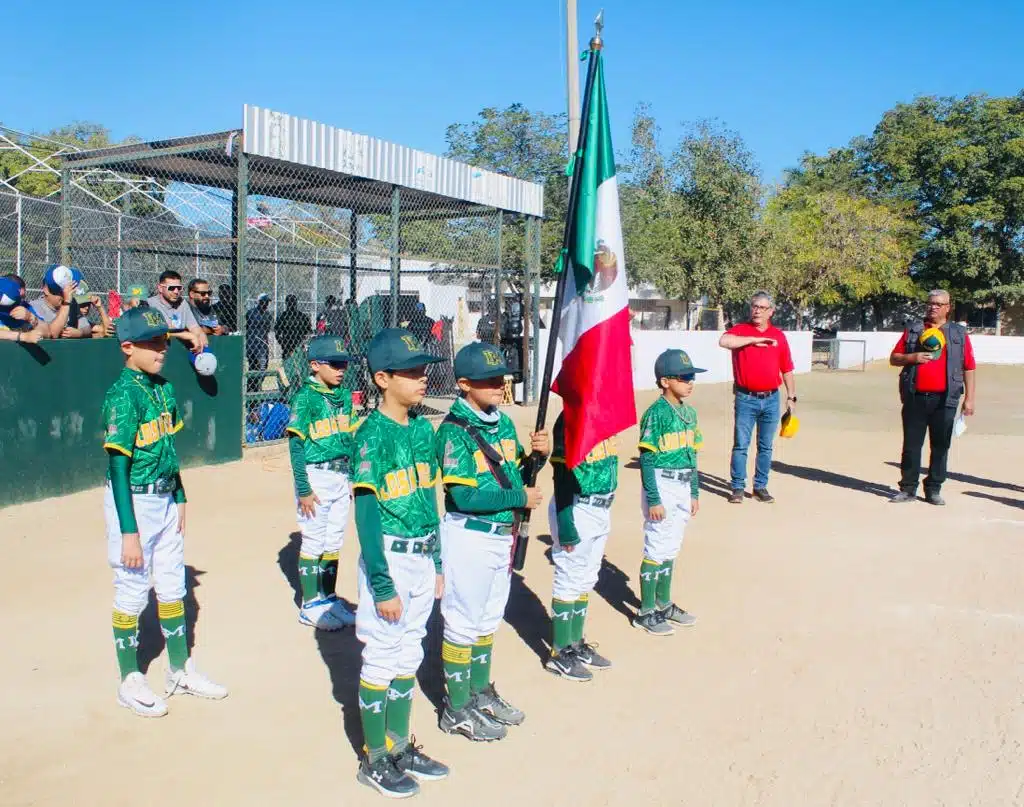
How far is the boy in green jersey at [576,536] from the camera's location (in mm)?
4500

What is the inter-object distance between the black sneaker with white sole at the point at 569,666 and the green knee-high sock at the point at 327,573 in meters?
1.51

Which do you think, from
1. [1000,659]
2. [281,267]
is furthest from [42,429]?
[281,267]

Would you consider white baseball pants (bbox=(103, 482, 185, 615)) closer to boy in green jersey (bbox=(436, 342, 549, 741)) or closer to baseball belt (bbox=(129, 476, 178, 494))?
baseball belt (bbox=(129, 476, 178, 494))

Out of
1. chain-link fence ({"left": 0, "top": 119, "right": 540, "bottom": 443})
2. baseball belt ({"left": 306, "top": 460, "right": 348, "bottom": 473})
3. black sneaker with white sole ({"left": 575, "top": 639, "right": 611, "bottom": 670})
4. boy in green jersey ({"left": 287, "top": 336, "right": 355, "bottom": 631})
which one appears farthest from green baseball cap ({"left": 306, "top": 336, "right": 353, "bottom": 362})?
chain-link fence ({"left": 0, "top": 119, "right": 540, "bottom": 443})

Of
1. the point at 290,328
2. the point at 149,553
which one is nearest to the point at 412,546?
the point at 149,553

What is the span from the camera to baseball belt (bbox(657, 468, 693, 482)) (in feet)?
16.9

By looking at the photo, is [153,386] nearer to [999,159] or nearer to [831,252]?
[831,252]

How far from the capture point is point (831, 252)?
32031 mm

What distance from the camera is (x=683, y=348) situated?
20531 millimetres

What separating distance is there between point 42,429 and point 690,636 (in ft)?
19.7

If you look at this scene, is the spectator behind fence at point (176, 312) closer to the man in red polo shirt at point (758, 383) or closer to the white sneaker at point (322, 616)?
the white sneaker at point (322, 616)

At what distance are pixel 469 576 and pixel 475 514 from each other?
0.28m

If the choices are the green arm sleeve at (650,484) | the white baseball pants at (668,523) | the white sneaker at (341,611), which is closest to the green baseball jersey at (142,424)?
the white sneaker at (341,611)

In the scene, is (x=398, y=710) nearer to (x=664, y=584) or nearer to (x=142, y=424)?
(x=142, y=424)
